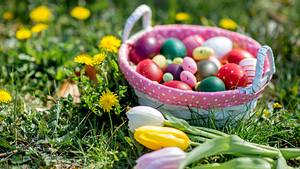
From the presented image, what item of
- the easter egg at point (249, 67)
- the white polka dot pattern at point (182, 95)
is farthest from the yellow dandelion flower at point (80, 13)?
the easter egg at point (249, 67)

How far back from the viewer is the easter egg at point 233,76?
226 cm

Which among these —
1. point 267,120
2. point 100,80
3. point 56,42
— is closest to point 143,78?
point 100,80

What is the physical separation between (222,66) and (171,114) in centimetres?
32

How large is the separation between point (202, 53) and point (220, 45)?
0.12 m

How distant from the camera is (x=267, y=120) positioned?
2.29 m

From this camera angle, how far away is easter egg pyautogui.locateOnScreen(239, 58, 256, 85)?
7.51 feet

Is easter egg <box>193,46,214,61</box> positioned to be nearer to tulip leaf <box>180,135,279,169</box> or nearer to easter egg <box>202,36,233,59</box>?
easter egg <box>202,36,233,59</box>

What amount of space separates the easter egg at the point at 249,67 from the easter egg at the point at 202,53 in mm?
155

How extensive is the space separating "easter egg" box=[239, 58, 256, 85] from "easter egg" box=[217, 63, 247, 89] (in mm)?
27

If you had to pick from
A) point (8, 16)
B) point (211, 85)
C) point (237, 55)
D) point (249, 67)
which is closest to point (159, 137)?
point (211, 85)

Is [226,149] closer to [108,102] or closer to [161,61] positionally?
[108,102]

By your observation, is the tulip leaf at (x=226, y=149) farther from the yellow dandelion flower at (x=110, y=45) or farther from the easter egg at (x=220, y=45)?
the yellow dandelion flower at (x=110, y=45)

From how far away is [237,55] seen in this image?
2492 mm

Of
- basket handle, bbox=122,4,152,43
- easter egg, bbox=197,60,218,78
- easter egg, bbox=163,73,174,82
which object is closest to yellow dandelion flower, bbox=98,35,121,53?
basket handle, bbox=122,4,152,43
